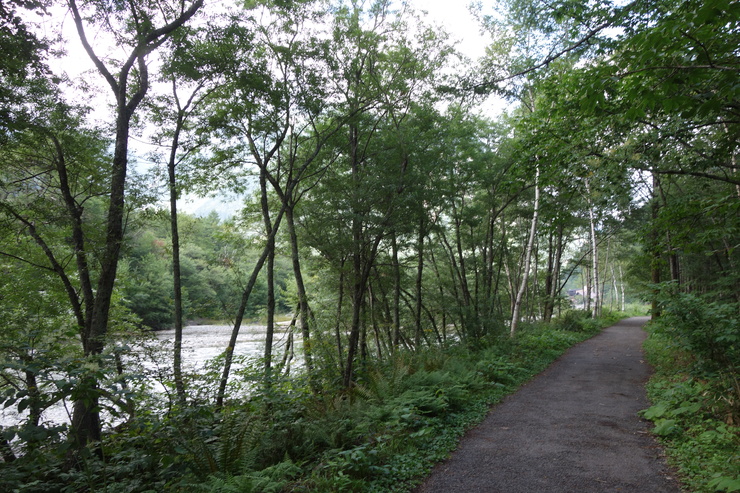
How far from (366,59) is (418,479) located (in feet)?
34.5

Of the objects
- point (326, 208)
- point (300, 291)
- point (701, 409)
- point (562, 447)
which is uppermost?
point (326, 208)

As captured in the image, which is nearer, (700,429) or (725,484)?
(725,484)

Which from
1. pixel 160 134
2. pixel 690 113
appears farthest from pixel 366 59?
pixel 690 113

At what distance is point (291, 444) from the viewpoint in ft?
17.3

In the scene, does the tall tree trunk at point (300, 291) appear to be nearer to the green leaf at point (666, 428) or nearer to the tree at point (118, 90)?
the tree at point (118, 90)

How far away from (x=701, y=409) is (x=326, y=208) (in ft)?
26.6

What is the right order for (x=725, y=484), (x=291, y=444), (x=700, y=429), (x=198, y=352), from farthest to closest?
(x=198, y=352) → (x=291, y=444) → (x=700, y=429) → (x=725, y=484)

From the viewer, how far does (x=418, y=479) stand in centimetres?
421

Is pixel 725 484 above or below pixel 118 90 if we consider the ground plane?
below

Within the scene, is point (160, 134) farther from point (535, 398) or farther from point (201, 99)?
point (535, 398)

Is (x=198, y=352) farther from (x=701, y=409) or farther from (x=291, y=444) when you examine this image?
(x=701, y=409)

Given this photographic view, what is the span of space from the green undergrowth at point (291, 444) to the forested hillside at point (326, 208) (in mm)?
47

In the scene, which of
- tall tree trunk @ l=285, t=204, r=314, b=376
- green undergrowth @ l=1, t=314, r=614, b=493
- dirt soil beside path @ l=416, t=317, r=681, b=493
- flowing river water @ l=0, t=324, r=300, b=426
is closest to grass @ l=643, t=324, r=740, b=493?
dirt soil beside path @ l=416, t=317, r=681, b=493

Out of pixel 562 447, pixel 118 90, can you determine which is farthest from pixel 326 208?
pixel 562 447
